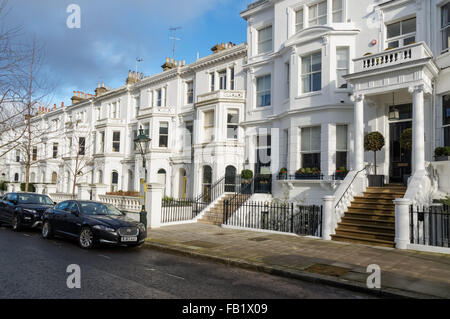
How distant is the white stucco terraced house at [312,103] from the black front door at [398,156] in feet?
0.14

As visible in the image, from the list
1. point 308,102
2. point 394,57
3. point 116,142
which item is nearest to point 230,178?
point 308,102

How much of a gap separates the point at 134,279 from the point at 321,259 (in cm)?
467

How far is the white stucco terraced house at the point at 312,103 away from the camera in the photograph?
13.1m

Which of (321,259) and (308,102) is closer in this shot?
(321,259)

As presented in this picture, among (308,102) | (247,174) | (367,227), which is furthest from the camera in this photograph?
(247,174)

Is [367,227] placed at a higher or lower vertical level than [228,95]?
lower

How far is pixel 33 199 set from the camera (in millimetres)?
15086

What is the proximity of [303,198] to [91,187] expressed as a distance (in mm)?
12044

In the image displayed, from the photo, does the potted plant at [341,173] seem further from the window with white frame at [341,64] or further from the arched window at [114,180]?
the arched window at [114,180]

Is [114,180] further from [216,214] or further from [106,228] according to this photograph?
[106,228]

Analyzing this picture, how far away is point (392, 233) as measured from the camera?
34.9 feet

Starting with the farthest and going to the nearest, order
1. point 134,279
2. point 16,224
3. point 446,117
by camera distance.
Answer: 1. point 16,224
2. point 446,117
3. point 134,279

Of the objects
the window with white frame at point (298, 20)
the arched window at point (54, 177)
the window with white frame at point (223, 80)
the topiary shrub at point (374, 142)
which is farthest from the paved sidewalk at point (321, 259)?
the arched window at point (54, 177)
